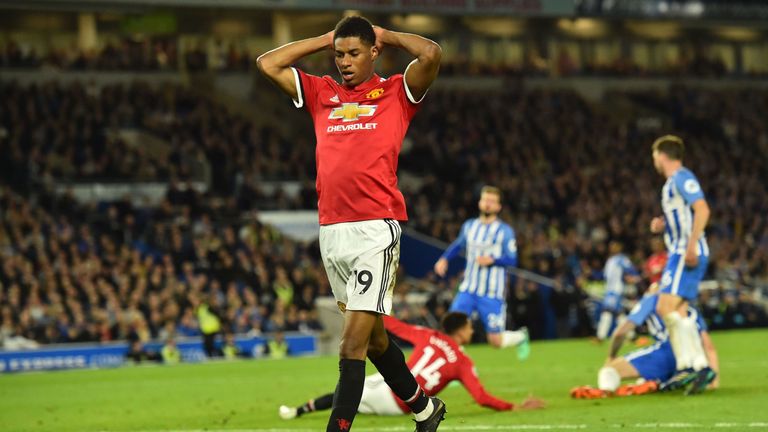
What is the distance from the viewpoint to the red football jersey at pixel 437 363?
9719 millimetres

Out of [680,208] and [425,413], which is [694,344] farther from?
[425,413]

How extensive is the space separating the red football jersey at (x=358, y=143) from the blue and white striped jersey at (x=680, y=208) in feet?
15.7

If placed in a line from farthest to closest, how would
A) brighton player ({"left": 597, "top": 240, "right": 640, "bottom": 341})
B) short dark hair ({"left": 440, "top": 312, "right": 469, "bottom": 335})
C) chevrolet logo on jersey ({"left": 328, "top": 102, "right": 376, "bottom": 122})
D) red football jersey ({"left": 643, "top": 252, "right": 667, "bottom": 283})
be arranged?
brighton player ({"left": 597, "top": 240, "right": 640, "bottom": 341}), red football jersey ({"left": 643, "top": 252, "right": 667, "bottom": 283}), short dark hair ({"left": 440, "top": 312, "right": 469, "bottom": 335}), chevrolet logo on jersey ({"left": 328, "top": 102, "right": 376, "bottom": 122})

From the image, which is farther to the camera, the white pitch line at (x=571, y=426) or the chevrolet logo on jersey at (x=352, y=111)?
the white pitch line at (x=571, y=426)

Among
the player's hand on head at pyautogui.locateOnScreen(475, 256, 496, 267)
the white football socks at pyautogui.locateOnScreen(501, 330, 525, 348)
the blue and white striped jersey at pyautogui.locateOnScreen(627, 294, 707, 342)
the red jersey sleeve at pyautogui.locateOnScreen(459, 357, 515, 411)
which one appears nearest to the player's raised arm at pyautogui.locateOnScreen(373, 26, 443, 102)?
the red jersey sleeve at pyautogui.locateOnScreen(459, 357, 515, 411)

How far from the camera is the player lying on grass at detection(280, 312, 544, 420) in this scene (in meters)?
9.73

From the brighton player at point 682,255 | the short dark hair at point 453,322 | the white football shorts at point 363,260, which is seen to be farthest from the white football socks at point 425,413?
the brighton player at point 682,255

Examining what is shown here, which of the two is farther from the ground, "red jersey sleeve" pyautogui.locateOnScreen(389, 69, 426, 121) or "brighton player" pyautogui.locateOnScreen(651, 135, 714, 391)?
"red jersey sleeve" pyautogui.locateOnScreen(389, 69, 426, 121)

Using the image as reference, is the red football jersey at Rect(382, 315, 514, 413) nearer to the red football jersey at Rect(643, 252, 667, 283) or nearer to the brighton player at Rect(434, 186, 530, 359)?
the brighton player at Rect(434, 186, 530, 359)

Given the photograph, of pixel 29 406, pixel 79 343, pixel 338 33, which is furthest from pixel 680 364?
pixel 79 343

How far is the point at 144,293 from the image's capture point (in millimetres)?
24984

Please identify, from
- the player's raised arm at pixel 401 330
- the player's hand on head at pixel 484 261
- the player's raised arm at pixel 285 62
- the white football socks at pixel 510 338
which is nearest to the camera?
the player's raised arm at pixel 285 62

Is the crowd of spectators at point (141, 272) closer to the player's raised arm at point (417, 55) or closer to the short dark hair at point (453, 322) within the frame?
the short dark hair at point (453, 322)

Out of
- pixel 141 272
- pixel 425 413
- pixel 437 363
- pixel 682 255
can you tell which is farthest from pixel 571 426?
pixel 141 272
